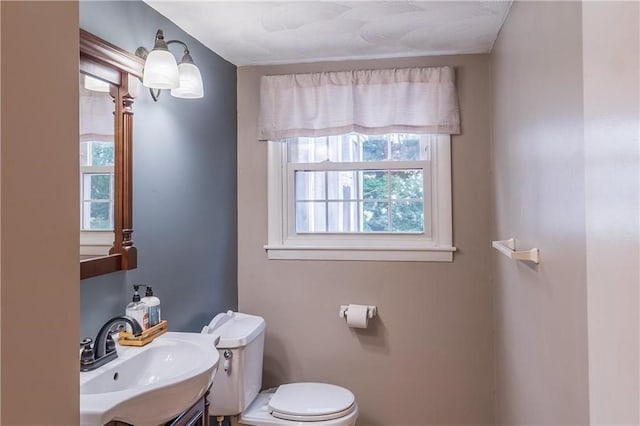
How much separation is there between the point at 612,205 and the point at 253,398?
200cm

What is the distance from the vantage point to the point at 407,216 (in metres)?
2.72

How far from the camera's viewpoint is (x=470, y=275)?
2.59 m

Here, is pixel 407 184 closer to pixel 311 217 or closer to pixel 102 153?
pixel 311 217

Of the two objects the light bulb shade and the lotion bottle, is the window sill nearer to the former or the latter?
the lotion bottle

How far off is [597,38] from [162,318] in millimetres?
1845

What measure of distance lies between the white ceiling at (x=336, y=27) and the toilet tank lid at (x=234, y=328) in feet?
4.68

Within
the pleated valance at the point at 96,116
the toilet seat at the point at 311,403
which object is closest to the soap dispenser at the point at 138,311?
the pleated valance at the point at 96,116

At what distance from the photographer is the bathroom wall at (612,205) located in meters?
0.78

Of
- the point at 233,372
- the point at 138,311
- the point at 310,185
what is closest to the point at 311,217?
the point at 310,185

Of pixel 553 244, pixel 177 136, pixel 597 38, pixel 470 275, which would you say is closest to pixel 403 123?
pixel 470 275

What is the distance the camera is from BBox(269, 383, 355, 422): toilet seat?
7.04 ft

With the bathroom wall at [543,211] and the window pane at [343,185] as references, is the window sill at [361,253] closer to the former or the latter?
the window pane at [343,185]

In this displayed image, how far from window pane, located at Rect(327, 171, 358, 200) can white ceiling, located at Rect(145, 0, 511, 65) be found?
691 millimetres

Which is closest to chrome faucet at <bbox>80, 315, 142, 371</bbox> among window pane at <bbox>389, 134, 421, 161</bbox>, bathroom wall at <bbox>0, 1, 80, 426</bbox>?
bathroom wall at <bbox>0, 1, 80, 426</bbox>
